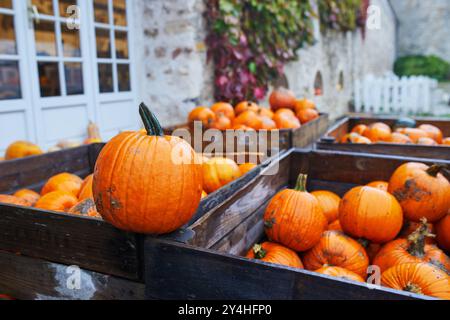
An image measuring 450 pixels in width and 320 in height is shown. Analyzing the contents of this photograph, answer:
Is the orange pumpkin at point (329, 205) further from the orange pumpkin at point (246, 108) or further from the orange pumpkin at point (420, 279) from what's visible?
the orange pumpkin at point (246, 108)

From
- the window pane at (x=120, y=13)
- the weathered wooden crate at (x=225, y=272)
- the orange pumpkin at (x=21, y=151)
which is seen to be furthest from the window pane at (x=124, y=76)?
the weathered wooden crate at (x=225, y=272)

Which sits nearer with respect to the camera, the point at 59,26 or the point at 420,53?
the point at 59,26

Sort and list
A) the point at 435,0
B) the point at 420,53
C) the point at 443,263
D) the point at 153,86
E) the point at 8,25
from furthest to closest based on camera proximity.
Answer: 1. the point at 420,53
2. the point at 435,0
3. the point at 153,86
4. the point at 8,25
5. the point at 443,263

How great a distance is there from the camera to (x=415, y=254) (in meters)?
1.45

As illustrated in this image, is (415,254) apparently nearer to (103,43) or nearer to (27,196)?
(27,196)

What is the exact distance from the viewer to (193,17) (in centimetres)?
383

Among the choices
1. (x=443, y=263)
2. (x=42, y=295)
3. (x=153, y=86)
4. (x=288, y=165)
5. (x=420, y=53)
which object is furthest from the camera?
(x=420, y=53)

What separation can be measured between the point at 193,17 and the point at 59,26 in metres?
1.24

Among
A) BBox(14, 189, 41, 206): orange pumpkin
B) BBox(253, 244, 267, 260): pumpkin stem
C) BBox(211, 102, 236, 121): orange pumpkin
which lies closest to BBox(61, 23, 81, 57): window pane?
BBox(211, 102, 236, 121): orange pumpkin

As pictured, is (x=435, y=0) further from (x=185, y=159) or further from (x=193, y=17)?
(x=185, y=159)

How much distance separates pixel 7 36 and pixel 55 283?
2474mm

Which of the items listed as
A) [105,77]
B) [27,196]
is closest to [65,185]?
[27,196]

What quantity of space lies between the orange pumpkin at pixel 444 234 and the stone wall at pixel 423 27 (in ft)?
68.6

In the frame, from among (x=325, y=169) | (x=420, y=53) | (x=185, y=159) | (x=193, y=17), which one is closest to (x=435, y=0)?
(x=420, y=53)
